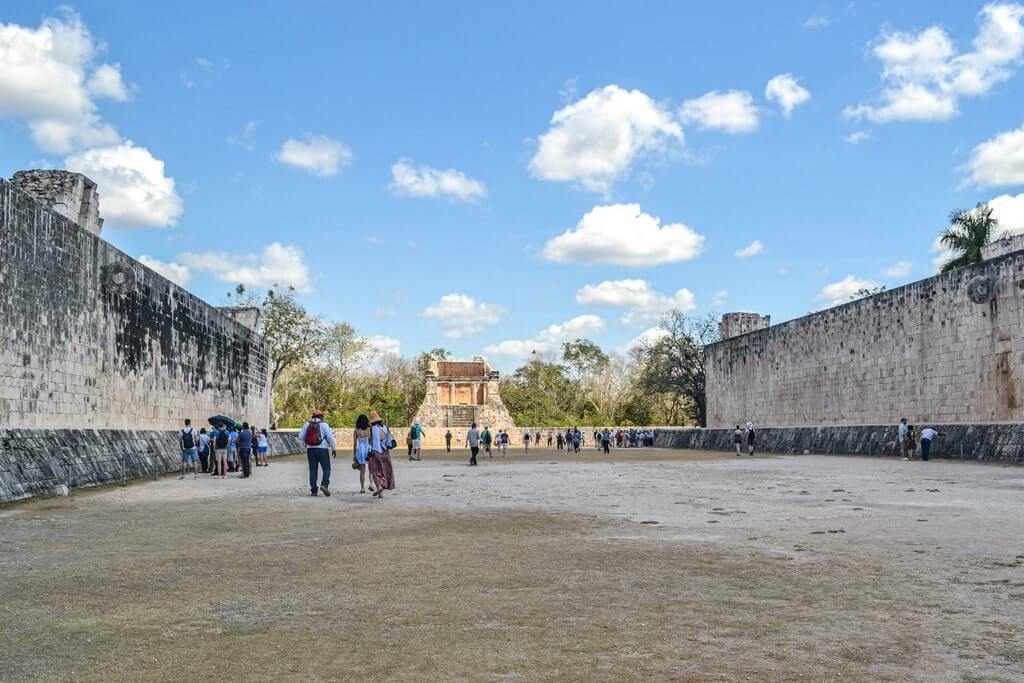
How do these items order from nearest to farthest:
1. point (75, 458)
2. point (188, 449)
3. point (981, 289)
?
point (75, 458) < point (188, 449) < point (981, 289)

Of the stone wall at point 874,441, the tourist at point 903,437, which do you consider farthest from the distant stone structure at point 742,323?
the tourist at point 903,437

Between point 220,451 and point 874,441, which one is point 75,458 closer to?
point 220,451

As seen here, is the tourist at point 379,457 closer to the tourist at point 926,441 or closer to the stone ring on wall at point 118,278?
the stone ring on wall at point 118,278

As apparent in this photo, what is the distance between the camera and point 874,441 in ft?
80.9

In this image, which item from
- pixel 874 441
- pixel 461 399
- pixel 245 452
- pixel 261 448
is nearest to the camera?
pixel 245 452

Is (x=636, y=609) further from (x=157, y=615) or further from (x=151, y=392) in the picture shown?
(x=151, y=392)

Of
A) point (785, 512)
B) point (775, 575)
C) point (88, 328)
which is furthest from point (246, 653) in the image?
point (88, 328)

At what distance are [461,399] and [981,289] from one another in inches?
1649

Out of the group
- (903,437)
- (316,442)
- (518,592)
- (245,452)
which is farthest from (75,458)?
(903,437)

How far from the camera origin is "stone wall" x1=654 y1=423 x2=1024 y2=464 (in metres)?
18.8

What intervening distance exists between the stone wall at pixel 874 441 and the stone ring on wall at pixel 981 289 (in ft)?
12.8

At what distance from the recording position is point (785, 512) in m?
9.58

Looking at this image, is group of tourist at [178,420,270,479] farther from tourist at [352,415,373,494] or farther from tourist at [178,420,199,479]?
tourist at [352,415,373,494]

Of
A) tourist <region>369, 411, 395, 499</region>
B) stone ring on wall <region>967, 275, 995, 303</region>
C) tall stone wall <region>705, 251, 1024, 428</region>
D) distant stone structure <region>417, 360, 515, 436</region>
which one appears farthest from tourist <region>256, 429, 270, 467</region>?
distant stone structure <region>417, 360, 515, 436</region>
